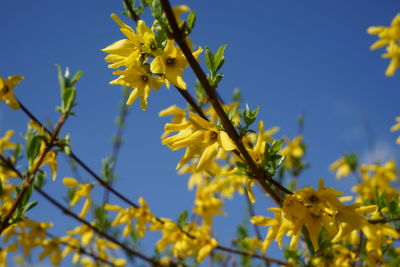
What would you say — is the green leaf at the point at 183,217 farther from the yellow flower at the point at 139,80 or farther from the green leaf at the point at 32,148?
the green leaf at the point at 32,148

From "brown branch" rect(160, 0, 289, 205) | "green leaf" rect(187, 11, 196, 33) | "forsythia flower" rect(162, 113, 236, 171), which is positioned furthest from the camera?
"forsythia flower" rect(162, 113, 236, 171)

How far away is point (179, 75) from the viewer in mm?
1208

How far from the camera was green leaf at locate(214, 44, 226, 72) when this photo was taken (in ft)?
4.07

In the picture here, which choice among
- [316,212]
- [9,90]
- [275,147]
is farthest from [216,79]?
[9,90]

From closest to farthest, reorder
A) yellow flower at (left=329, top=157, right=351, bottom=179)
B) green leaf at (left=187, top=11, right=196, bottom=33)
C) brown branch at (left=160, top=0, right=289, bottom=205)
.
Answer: brown branch at (left=160, top=0, right=289, bottom=205) → green leaf at (left=187, top=11, right=196, bottom=33) → yellow flower at (left=329, top=157, right=351, bottom=179)

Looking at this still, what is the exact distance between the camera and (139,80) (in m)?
1.40

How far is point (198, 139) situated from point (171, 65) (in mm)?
324

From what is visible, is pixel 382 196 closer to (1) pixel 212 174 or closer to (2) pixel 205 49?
(1) pixel 212 174

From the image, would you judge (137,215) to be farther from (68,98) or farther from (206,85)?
(206,85)

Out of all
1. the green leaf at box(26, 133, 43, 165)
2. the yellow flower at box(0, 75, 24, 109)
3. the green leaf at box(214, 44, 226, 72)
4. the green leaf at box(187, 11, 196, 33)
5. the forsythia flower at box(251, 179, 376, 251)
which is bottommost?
the forsythia flower at box(251, 179, 376, 251)

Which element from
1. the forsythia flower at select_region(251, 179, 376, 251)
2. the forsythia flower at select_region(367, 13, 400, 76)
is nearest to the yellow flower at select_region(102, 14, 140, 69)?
the forsythia flower at select_region(251, 179, 376, 251)

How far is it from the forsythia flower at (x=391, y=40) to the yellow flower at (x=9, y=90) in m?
2.71

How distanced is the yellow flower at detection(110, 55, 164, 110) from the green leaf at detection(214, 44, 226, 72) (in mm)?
240

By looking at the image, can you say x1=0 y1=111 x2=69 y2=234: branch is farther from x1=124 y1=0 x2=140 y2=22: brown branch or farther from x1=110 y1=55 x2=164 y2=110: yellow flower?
x1=124 y1=0 x2=140 y2=22: brown branch
